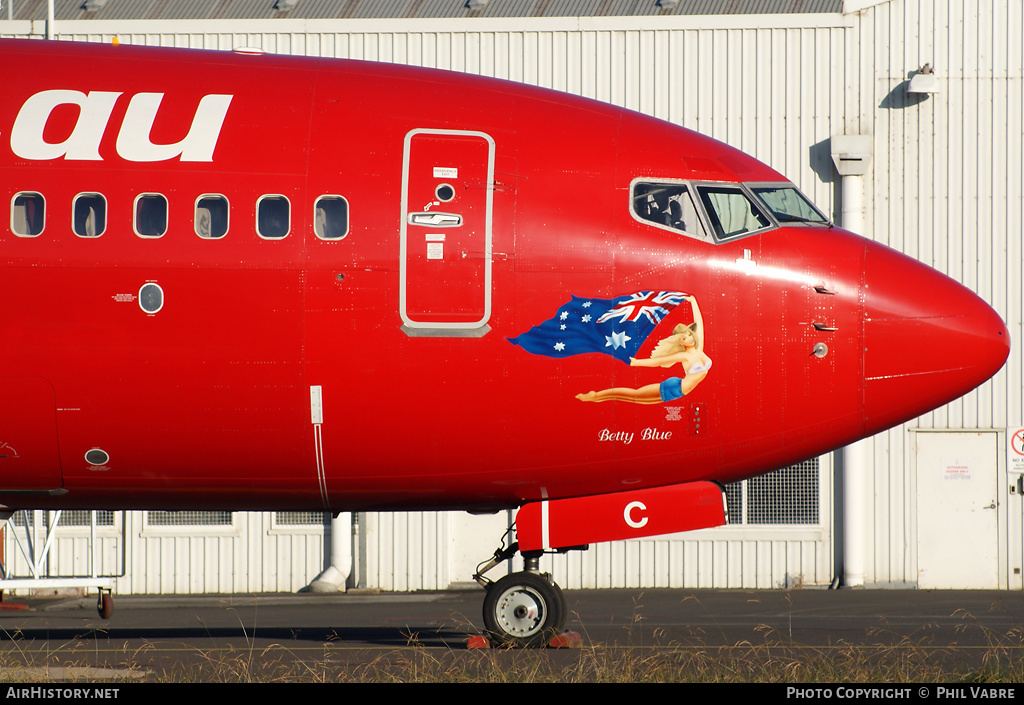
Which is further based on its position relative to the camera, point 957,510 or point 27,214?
point 957,510

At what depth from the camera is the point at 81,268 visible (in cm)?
938

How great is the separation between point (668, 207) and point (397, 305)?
2.63 metres

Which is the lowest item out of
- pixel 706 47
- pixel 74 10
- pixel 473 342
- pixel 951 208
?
pixel 473 342

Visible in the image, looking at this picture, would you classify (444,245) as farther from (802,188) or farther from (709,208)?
(802,188)

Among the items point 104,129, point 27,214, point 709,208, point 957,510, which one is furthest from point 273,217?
point 957,510

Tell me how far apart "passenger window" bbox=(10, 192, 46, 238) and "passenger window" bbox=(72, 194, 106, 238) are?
0.28 meters

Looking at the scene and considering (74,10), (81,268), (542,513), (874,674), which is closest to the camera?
(874,674)

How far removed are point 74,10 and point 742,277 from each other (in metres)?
16.2

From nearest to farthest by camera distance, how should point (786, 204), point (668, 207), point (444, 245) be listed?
point (444, 245) < point (668, 207) < point (786, 204)

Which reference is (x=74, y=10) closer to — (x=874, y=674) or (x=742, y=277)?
(x=742, y=277)

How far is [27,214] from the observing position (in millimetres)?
9461

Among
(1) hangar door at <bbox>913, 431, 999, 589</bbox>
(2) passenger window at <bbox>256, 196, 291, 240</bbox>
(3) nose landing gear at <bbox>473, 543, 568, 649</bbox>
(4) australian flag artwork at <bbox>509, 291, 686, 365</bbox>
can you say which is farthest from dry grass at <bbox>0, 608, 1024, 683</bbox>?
(1) hangar door at <bbox>913, 431, 999, 589</bbox>
